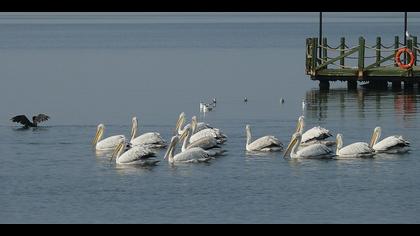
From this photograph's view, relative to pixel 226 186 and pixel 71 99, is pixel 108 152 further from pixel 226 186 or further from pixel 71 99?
pixel 71 99

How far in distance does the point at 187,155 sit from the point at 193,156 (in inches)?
5.2

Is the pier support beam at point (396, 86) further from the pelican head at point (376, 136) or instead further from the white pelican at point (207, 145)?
the white pelican at point (207, 145)

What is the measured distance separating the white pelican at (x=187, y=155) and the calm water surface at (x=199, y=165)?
208 millimetres

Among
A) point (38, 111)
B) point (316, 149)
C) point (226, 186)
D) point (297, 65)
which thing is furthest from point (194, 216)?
point (297, 65)

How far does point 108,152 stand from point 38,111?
9628 millimetres

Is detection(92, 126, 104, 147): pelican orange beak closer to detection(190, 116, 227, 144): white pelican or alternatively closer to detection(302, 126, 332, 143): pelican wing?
detection(190, 116, 227, 144): white pelican

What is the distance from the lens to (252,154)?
26656 mm

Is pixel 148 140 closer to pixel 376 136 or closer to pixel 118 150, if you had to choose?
pixel 118 150

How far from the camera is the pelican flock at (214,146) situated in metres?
25.5

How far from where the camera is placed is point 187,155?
83.9ft

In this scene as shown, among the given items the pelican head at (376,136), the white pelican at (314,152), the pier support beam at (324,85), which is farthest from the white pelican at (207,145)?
the pier support beam at (324,85)

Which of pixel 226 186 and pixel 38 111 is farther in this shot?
pixel 38 111

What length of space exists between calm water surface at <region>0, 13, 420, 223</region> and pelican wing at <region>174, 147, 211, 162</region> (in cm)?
25

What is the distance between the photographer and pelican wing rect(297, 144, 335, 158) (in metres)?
25.8
